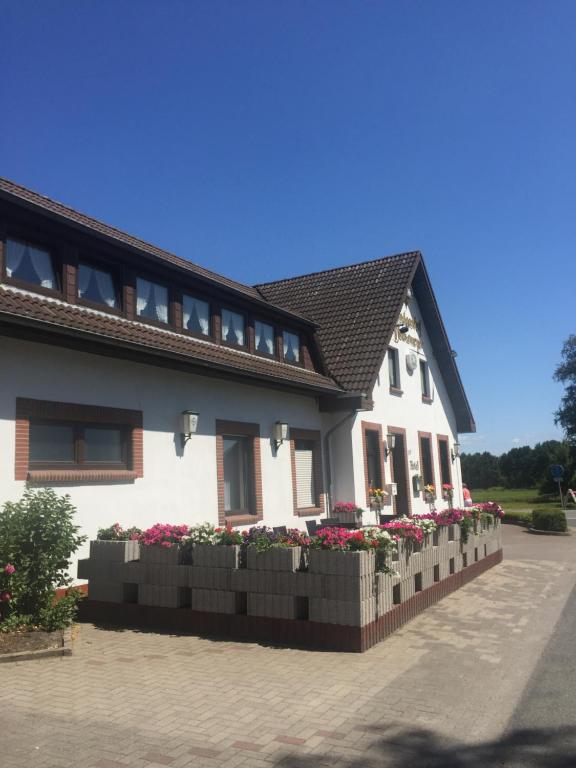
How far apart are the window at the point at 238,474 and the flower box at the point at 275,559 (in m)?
4.58

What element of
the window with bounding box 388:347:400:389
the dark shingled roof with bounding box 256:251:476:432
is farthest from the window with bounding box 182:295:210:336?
the window with bounding box 388:347:400:389

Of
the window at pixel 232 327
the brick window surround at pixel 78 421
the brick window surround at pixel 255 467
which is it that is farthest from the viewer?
the window at pixel 232 327

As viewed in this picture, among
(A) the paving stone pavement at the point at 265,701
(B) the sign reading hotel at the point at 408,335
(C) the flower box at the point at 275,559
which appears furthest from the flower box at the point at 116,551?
(B) the sign reading hotel at the point at 408,335

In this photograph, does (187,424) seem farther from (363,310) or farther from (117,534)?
(363,310)

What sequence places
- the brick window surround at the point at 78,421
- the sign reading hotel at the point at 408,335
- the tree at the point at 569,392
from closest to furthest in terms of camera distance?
the brick window surround at the point at 78,421 < the sign reading hotel at the point at 408,335 < the tree at the point at 569,392

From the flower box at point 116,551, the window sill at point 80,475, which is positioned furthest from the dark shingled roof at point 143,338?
the flower box at point 116,551

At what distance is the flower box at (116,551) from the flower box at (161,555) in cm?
18

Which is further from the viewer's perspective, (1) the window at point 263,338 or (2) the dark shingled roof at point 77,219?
(1) the window at point 263,338

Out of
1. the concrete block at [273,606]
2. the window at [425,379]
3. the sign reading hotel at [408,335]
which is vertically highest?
the sign reading hotel at [408,335]

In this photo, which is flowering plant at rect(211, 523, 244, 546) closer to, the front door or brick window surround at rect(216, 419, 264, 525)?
brick window surround at rect(216, 419, 264, 525)

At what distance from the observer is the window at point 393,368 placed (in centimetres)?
1823

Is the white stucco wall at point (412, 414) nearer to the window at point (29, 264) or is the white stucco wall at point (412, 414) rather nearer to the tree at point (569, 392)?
the window at point (29, 264)

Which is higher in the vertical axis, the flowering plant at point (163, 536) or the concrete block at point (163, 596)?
the flowering plant at point (163, 536)

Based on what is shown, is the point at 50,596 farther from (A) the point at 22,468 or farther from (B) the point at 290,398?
(B) the point at 290,398
